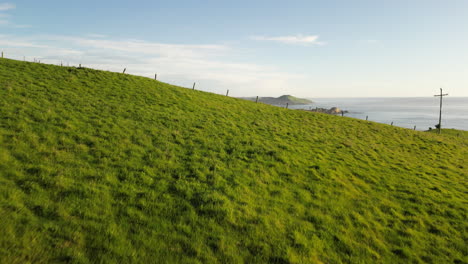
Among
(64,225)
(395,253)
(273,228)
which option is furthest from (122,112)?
(395,253)

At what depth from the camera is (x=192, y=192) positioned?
386 inches

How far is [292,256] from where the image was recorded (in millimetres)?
7367

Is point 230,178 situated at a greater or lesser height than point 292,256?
greater

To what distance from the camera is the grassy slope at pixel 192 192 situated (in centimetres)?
676

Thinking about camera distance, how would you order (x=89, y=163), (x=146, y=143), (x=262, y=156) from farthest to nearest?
1. (x=262, y=156)
2. (x=146, y=143)
3. (x=89, y=163)

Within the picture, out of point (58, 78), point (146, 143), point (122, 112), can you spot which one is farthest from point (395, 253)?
point (58, 78)

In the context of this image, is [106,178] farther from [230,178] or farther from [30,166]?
[230,178]

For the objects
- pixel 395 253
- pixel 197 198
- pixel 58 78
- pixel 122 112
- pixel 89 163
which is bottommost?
pixel 395 253

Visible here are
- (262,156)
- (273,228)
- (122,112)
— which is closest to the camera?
(273,228)

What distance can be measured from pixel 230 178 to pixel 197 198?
9.25 feet

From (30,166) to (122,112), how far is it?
1014 cm

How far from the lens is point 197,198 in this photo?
9.43m

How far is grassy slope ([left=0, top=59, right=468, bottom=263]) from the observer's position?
6.76 metres

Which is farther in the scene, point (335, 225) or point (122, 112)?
point (122, 112)
